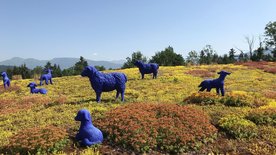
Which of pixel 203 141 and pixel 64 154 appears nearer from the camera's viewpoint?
pixel 64 154

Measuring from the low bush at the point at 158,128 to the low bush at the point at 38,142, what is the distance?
1.88 metres

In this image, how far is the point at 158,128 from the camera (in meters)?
11.5

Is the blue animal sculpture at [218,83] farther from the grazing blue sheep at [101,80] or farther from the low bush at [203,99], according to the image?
the grazing blue sheep at [101,80]

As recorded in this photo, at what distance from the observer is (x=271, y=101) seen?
17375mm

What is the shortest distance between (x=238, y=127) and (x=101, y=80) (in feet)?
27.0

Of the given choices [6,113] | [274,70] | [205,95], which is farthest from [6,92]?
[274,70]

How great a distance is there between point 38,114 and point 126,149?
6.71 m

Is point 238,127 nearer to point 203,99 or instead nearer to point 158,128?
point 158,128

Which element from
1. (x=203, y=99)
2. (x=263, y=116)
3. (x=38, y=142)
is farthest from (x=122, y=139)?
(x=203, y=99)

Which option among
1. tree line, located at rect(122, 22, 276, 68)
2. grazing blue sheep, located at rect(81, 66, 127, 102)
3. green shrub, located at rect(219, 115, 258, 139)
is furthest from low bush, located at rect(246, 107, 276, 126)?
tree line, located at rect(122, 22, 276, 68)

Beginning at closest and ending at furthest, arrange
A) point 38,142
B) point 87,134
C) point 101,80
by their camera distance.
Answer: point 38,142 < point 87,134 < point 101,80

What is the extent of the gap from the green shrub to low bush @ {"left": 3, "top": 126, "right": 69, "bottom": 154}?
21.6 ft

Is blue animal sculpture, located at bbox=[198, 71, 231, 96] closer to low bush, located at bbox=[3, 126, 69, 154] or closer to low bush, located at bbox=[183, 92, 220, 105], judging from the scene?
low bush, located at bbox=[183, 92, 220, 105]

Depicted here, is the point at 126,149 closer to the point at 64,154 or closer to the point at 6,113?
the point at 64,154
